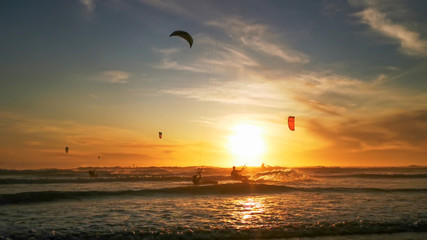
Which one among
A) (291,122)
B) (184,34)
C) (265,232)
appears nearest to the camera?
(265,232)

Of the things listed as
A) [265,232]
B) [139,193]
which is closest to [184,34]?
[139,193]

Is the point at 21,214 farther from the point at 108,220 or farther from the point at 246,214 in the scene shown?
the point at 246,214

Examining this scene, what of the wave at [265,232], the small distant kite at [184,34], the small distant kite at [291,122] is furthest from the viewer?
the small distant kite at [291,122]

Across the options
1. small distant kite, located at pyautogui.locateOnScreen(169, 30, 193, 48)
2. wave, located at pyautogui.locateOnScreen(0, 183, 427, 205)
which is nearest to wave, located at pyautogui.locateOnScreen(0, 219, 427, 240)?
wave, located at pyautogui.locateOnScreen(0, 183, 427, 205)

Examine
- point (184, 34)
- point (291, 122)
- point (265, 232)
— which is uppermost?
point (184, 34)

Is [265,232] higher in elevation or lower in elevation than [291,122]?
lower

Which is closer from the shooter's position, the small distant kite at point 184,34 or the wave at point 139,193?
the wave at point 139,193

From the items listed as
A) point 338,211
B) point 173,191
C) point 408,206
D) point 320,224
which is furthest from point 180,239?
point 173,191

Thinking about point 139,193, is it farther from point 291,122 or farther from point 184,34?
point 291,122

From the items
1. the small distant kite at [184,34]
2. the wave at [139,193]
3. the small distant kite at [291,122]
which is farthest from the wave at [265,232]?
the small distant kite at [291,122]

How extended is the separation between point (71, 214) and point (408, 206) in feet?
55.1

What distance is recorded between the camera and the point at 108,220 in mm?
12547

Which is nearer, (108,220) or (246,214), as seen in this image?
(108,220)

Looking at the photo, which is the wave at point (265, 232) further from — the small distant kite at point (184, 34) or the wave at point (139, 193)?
the small distant kite at point (184, 34)
